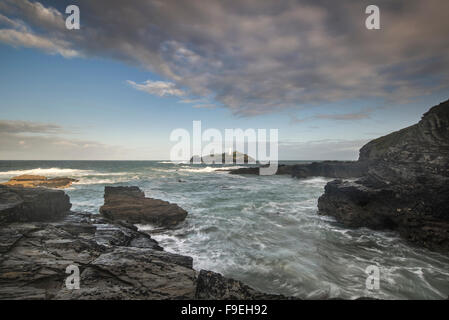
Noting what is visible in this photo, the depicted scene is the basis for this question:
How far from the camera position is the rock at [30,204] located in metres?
7.67

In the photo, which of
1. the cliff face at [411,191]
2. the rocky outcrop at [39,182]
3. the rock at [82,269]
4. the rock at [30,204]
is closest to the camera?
the rock at [82,269]

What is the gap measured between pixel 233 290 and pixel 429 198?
11321 mm

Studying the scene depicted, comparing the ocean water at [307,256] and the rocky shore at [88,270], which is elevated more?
the rocky shore at [88,270]

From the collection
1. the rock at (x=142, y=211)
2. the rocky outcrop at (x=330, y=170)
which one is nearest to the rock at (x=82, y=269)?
the rock at (x=142, y=211)

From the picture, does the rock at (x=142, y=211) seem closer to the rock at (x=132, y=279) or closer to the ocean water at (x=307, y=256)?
the ocean water at (x=307, y=256)

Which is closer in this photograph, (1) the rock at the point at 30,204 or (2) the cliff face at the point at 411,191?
(1) the rock at the point at 30,204

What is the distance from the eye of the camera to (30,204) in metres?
8.55

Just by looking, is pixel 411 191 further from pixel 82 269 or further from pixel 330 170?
pixel 330 170

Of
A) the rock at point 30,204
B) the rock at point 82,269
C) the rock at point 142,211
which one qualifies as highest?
the rock at point 30,204

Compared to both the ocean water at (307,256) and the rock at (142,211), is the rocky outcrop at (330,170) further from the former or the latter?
the rock at (142,211)

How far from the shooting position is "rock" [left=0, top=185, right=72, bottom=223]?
7.67 meters

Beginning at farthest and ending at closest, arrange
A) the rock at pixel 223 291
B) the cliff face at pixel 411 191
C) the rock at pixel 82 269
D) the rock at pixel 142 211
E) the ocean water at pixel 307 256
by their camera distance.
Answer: the rock at pixel 142 211, the cliff face at pixel 411 191, the ocean water at pixel 307 256, the rock at pixel 223 291, the rock at pixel 82 269

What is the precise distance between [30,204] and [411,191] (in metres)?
18.3
